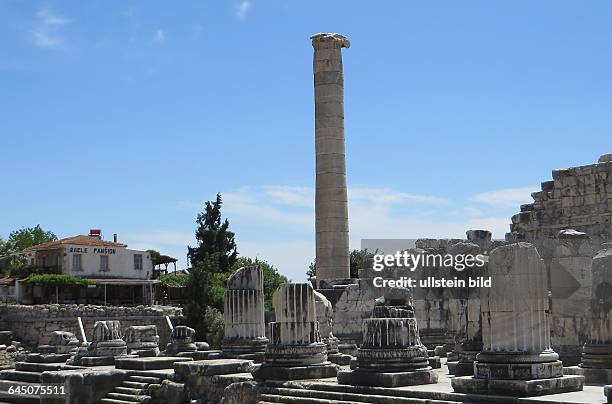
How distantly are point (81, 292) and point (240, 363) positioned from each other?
37.5 metres

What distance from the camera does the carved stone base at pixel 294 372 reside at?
15.0 meters

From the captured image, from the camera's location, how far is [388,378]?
13.1m

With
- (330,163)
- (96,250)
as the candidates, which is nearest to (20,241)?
(96,250)

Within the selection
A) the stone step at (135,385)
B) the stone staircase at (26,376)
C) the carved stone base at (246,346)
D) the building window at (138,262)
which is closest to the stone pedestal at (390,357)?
the stone step at (135,385)

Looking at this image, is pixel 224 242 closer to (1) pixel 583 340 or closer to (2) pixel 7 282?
(2) pixel 7 282

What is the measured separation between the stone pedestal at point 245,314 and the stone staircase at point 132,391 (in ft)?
7.64

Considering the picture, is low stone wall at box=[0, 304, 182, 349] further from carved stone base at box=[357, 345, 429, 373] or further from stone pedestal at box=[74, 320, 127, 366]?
carved stone base at box=[357, 345, 429, 373]

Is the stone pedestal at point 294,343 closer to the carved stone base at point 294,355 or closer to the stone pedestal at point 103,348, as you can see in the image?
the carved stone base at point 294,355

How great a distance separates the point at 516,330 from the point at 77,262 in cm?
4551

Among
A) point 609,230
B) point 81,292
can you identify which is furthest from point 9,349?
point 609,230

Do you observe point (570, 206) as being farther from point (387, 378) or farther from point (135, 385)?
point (135, 385)

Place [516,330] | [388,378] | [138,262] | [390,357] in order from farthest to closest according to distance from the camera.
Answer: [138,262]
[390,357]
[388,378]
[516,330]

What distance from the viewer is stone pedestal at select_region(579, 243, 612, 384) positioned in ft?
43.9

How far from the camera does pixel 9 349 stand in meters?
37.5
